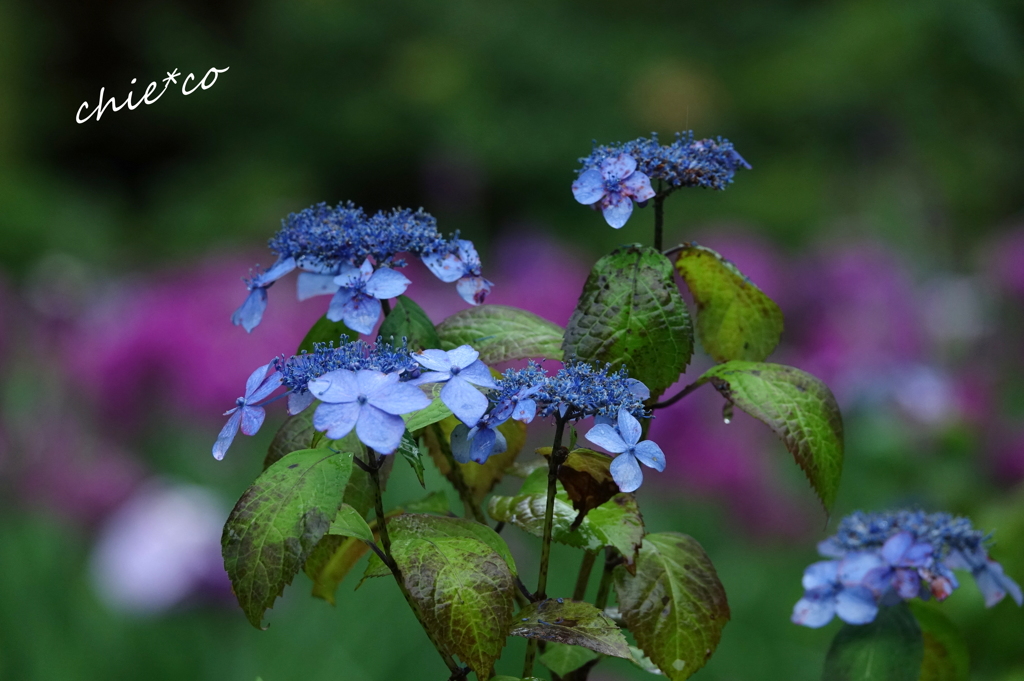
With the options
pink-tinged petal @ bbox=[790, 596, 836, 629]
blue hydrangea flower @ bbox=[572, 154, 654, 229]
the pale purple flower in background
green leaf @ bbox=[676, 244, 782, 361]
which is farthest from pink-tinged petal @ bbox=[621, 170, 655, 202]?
the pale purple flower in background

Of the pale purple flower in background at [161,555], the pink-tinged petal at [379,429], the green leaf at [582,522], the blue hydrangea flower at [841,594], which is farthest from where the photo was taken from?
the pale purple flower in background at [161,555]

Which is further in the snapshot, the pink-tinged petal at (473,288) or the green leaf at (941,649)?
the green leaf at (941,649)

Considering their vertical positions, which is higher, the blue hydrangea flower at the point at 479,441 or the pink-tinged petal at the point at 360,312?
the pink-tinged petal at the point at 360,312

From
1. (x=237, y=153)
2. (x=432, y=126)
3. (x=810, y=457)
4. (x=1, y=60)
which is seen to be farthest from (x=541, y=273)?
(x=1, y=60)

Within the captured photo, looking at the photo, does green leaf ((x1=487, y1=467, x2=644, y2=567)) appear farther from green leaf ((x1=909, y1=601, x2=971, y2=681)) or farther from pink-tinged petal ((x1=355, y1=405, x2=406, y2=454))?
green leaf ((x1=909, y1=601, x2=971, y2=681))

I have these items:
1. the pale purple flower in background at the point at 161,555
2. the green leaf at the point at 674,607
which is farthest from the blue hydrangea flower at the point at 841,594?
the pale purple flower in background at the point at 161,555

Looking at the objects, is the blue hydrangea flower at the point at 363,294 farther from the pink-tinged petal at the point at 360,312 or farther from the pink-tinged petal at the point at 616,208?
the pink-tinged petal at the point at 616,208
